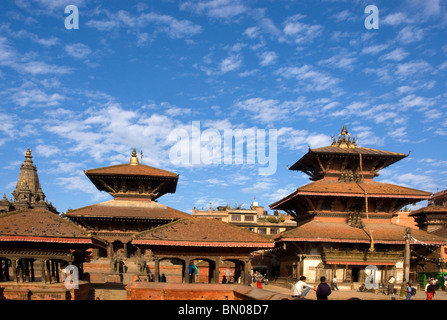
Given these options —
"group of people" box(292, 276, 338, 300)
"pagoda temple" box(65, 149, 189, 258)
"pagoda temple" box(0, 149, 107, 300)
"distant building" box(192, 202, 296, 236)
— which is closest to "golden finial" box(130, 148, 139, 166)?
"pagoda temple" box(65, 149, 189, 258)

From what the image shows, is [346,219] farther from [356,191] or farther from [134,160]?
[134,160]

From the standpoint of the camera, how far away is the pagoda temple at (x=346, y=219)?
29875 mm

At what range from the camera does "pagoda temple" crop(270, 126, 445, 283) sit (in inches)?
1176

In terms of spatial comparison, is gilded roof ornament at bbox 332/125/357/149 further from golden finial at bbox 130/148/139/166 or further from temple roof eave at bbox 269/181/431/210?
golden finial at bbox 130/148/139/166

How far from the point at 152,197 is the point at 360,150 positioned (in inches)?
766

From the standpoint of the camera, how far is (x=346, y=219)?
3269cm

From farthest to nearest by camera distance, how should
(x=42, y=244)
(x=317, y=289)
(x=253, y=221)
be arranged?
(x=253, y=221) → (x=42, y=244) → (x=317, y=289)

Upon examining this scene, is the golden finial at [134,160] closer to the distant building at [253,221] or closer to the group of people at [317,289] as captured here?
the group of people at [317,289]

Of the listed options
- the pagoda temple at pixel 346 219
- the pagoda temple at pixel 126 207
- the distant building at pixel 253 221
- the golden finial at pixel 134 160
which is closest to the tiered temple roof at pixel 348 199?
the pagoda temple at pixel 346 219

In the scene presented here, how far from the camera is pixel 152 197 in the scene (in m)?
37.4

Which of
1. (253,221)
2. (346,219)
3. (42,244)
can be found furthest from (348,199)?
(253,221)
